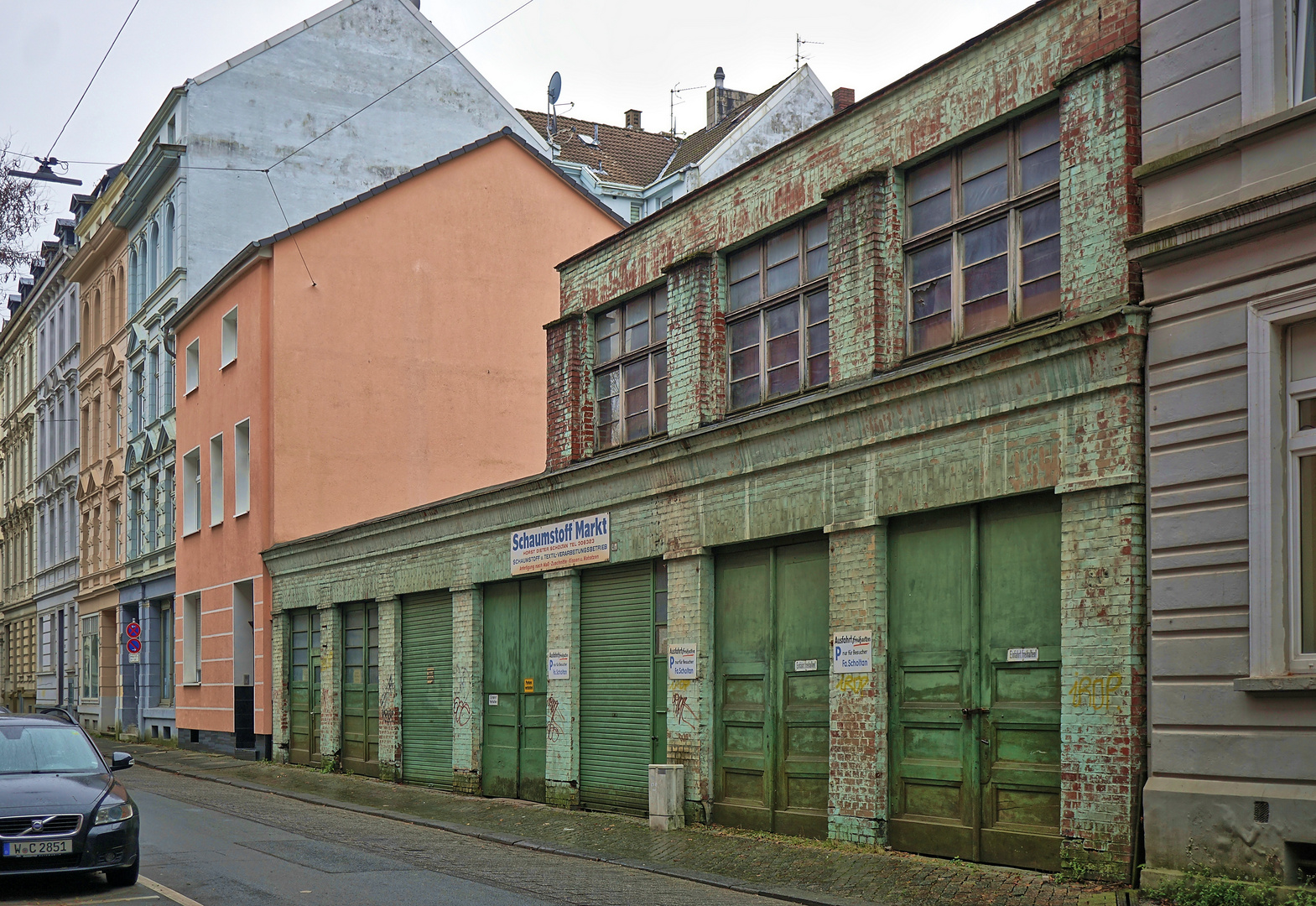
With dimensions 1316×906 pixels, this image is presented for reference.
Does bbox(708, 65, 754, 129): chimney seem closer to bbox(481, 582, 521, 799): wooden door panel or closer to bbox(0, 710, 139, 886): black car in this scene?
bbox(481, 582, 521, 799): wooden door panel

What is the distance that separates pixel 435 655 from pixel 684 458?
24.7 feet

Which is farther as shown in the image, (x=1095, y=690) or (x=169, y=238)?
(x=169, y=238)

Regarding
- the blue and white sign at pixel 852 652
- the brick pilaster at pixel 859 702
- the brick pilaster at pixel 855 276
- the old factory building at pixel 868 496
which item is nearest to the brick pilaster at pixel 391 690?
the old factory building at pixel 868 496

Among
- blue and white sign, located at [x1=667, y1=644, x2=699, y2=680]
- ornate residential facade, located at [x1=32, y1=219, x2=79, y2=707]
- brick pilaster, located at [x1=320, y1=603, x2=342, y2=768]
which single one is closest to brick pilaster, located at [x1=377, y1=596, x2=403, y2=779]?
brick pilaster, located at [x1=320, y1=603, x2=342, y2=768]

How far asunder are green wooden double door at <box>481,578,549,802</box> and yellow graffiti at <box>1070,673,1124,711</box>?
370 inches

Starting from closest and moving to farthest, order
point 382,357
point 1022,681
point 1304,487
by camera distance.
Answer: point 1304,487 → point 1022,681 → point 382,357

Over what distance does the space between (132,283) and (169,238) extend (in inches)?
176

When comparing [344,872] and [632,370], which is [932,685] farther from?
[632,370]

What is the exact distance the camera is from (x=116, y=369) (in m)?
44.2

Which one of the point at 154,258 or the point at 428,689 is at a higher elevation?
the point at 154,258

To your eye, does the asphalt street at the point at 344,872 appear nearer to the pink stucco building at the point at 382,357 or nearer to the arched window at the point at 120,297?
the pink stucco building at the point at 382,357

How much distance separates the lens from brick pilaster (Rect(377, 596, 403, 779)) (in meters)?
23.7

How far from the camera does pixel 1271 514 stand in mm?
10078

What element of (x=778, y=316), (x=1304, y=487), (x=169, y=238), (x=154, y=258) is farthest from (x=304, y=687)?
(x=1304, y=487)
